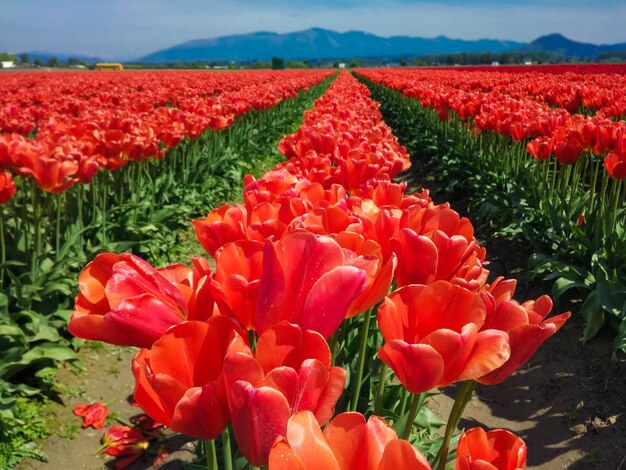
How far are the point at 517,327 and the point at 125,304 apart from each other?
0.58 meters

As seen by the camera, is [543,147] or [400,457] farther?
[543,147]

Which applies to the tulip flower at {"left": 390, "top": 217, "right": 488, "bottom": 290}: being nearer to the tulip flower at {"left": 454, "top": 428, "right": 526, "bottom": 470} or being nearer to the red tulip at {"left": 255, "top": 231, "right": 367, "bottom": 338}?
the red tulip at {"left": 255, "top": 231, "right": 367, "bottom": 338}

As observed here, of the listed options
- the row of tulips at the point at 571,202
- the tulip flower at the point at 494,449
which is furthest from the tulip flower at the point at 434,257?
the row of tulips at the point at 571,202

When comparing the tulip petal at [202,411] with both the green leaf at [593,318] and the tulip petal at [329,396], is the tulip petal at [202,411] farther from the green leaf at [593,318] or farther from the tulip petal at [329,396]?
the green leaf at [593,318]

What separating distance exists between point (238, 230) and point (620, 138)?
136 inches

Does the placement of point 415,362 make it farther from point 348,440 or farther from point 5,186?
point 5,186

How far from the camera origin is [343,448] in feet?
2.09

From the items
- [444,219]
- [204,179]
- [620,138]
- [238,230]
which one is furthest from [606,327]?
[204,179]

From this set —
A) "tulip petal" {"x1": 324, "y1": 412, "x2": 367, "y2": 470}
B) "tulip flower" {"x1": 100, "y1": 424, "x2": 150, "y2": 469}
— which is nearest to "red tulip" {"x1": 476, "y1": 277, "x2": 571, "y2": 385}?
"tulip petal" {"x1": 324, "y1": 412, "x2": 367, "y2": 470}

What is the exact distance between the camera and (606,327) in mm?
4324

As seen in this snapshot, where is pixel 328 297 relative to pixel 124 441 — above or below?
above

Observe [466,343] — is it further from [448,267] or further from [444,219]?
[444,219]

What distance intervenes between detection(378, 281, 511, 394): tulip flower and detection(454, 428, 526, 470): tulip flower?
0.42 feet

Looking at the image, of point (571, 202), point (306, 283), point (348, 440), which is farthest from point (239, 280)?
point (571, 202)
